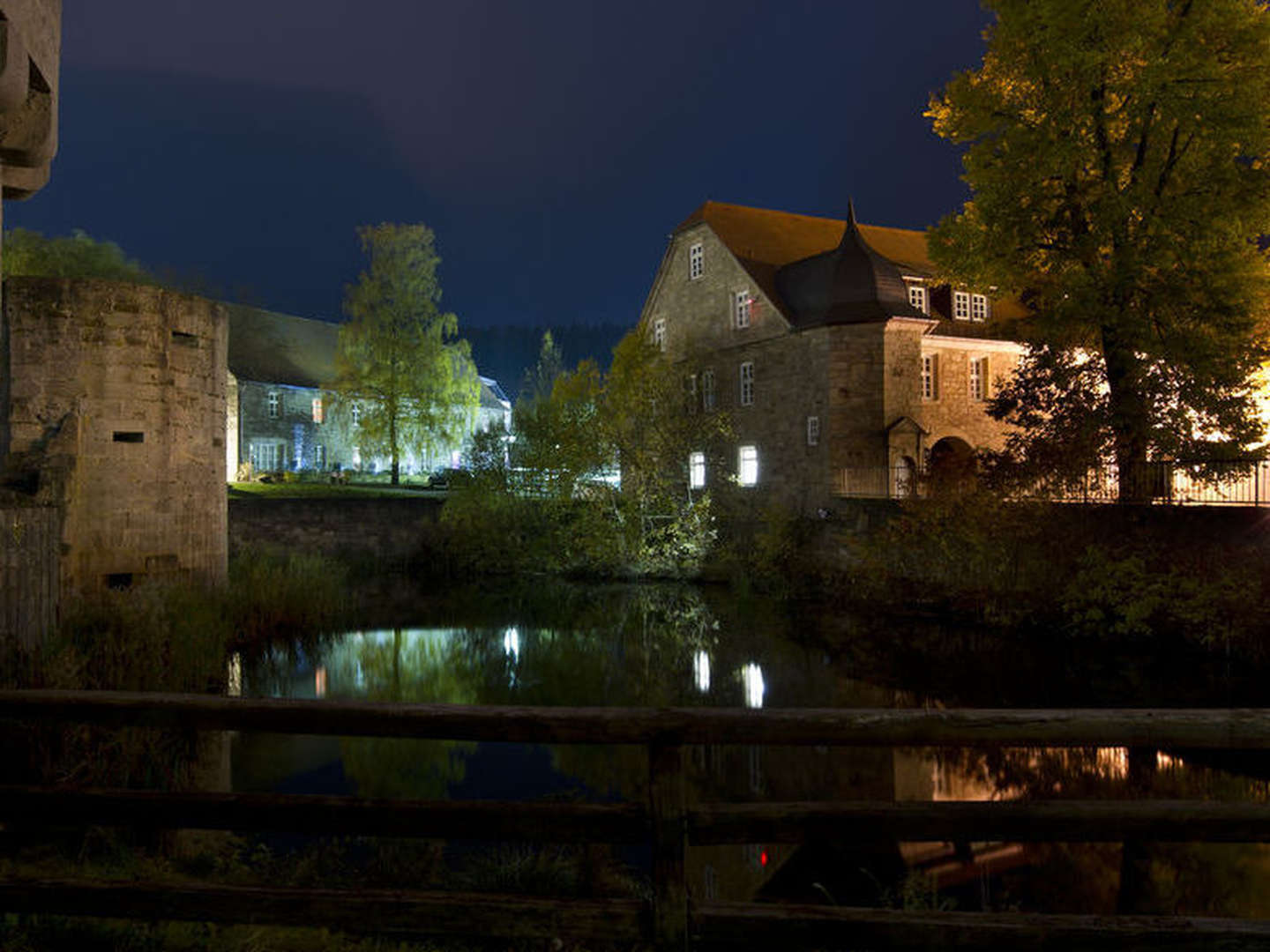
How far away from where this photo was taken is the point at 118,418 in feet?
37.0

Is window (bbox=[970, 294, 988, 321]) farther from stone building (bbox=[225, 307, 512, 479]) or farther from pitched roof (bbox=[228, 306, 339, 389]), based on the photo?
pitched roof (bbox=[228, 306, 339, 389])

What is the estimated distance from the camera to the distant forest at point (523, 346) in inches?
5413

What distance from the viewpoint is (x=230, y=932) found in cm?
338

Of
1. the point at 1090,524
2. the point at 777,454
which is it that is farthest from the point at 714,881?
the point at 777,454

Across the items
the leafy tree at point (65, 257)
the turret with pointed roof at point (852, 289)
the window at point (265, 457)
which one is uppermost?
the leafy tree at point (65, 257)

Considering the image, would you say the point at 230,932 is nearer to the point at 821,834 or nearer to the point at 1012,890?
the point at 821,834

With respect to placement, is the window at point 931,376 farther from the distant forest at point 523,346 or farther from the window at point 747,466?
the distant forest at point 523,346

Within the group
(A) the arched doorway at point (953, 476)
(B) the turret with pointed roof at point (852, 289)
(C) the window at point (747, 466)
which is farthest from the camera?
(C) the window at point (747, 466)

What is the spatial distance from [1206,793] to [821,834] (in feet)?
24.7

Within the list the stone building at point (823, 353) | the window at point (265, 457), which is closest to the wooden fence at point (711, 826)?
the stone building at point (823, 353)

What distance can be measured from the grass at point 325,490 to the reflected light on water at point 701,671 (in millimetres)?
15810

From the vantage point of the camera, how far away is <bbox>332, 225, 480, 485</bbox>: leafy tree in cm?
3186

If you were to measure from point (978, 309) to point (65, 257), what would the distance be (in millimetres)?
33679

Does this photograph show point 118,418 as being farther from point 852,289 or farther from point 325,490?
point 325,490
